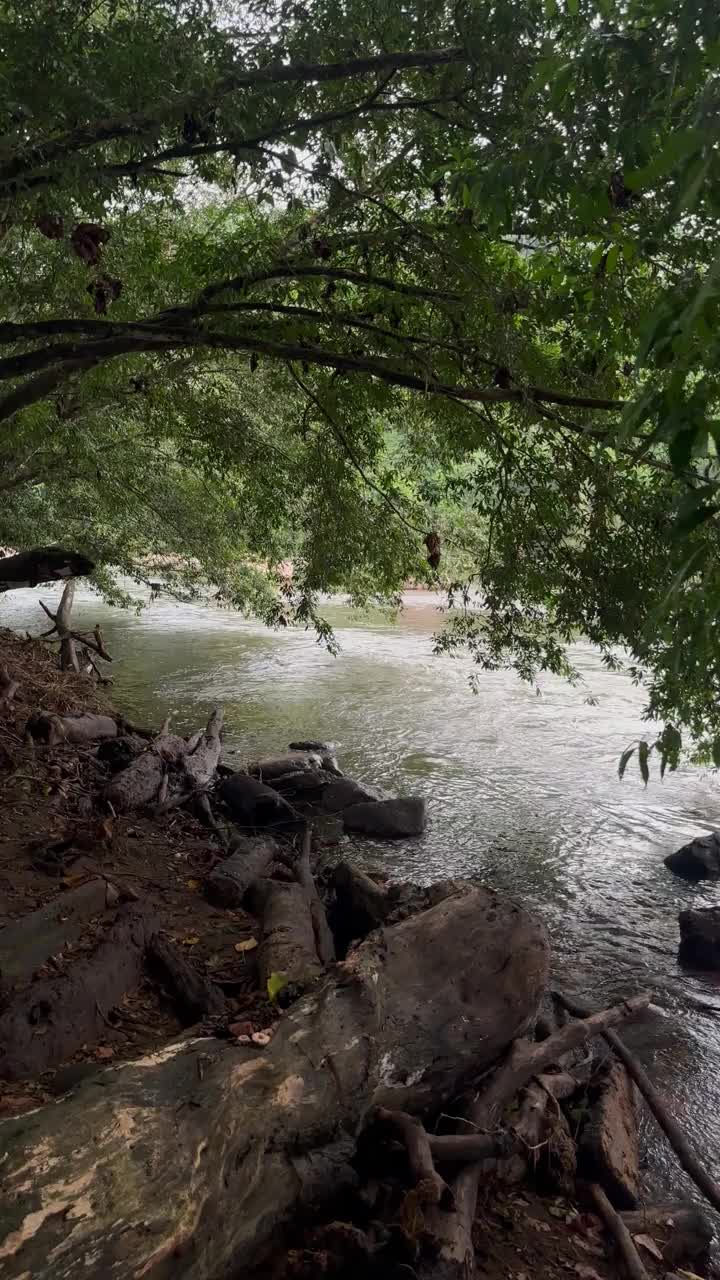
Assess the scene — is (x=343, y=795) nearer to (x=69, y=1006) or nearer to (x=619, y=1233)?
(x=69, y=1006)

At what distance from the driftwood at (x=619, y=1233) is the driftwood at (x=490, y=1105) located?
0.55 meters

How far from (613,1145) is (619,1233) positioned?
657 mm

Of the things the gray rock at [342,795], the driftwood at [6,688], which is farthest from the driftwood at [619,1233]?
the driftwood at [6,688]

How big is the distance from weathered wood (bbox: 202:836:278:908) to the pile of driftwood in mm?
916

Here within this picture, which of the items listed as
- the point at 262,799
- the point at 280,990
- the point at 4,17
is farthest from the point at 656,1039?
the point at 4,17

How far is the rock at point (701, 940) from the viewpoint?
23.2 feet

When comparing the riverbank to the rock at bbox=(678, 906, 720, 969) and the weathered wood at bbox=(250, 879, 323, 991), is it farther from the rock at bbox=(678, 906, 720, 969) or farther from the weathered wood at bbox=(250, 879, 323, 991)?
the rock at bbox=(678, 906, 720, 969)

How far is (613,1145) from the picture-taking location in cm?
417

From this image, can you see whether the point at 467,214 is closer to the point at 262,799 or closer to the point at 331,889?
the point at 331,889

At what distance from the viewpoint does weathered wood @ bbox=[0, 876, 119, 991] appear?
448cm

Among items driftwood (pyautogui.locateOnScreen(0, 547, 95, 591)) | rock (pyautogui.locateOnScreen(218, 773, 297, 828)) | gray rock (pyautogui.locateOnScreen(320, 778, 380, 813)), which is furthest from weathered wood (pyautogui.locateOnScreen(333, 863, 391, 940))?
gray rock (pyautogui.locateOnScreen(320, 778, 380, 813))

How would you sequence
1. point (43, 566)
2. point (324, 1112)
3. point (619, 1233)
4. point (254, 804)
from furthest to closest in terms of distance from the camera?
point (254, 804)
point (43, 566)
point (619, 1233)
point (324, 1112)

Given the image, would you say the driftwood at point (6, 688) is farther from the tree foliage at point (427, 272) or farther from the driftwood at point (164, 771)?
the tree foliage at point (427, 272)

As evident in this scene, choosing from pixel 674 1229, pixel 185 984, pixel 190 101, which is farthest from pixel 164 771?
pixel 190 101
